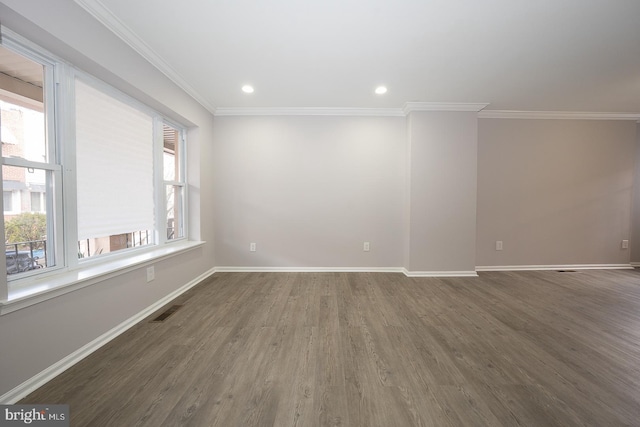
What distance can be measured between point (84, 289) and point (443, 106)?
461 centimetres

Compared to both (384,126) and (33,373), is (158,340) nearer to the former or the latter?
(33,373)

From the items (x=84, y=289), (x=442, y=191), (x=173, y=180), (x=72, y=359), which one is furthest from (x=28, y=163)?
(x=442, y=191)

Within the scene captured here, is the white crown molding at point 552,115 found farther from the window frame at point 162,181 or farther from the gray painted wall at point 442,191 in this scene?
the window frame at point 162,181

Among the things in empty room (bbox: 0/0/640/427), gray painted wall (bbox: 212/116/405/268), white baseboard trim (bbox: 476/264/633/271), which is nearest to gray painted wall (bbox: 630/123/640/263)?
empty room (bbox: 0/0/640/427)

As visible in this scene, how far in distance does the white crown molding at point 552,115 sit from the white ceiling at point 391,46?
533mm

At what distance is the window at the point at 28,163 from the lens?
1.50 m

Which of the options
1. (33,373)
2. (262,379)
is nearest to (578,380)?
(262,379)

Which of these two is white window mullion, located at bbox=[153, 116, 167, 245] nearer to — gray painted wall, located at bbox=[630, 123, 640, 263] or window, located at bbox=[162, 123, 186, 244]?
window, located at bbox=[162, 123, 186, 244]

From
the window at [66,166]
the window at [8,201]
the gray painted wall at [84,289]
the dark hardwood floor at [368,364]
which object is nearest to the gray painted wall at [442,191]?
the dark hardwood floor at [368,364]

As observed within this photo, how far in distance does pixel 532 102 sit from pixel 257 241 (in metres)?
4.76

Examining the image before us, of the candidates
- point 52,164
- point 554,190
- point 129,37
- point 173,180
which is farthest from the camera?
point 554,190

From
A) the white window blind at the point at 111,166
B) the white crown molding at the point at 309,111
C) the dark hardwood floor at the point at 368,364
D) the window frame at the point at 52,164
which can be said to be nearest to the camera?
the dark hardwood floor at the point at 368,364

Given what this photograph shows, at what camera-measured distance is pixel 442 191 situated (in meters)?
3.62

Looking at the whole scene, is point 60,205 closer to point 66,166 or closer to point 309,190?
point 66,166
